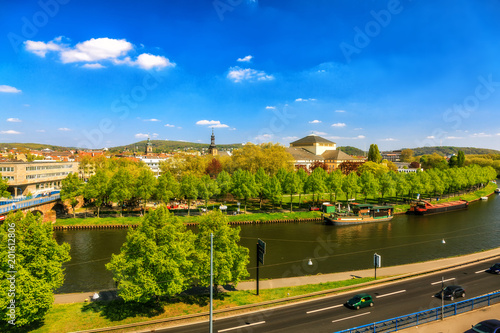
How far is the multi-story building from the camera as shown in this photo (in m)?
54.7

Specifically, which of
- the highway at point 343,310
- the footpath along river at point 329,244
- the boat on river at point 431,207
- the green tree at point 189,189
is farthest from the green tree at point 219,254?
the boat on river at point 431,207

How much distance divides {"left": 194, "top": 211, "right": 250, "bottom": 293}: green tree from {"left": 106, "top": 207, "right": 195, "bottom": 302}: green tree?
44.1 inches

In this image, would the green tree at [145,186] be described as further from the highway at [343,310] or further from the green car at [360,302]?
the green car at [360,302]

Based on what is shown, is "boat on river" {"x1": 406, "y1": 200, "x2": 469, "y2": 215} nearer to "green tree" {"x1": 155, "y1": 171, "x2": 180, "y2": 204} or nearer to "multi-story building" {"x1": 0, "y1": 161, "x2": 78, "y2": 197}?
"green tree" {"x1": 155, "y1": 171, "x2": 180, "y2": 204}

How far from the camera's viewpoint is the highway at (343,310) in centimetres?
1909

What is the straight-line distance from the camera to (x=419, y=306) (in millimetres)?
21406

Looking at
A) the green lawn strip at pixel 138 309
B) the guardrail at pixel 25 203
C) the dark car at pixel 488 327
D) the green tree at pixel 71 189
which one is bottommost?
the green lawn strip at pixel 138 309

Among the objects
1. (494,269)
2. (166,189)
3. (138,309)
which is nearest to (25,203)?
(166,189)

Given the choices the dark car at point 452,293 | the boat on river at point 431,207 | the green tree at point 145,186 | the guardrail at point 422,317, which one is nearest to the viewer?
the guardrail at point 422,317

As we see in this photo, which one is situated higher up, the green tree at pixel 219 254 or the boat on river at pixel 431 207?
the green tree at pixel 219 254

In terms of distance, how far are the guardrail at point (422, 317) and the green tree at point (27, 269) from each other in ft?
59.3

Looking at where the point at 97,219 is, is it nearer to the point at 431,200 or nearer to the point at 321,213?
the point at 321,213

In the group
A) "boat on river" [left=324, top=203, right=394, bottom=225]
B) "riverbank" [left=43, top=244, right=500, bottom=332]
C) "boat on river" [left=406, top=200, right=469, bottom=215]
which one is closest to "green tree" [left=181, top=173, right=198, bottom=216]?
"boat on river" [left=324, top=203, right=394, bottom=225]

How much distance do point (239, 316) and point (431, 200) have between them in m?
79.9
